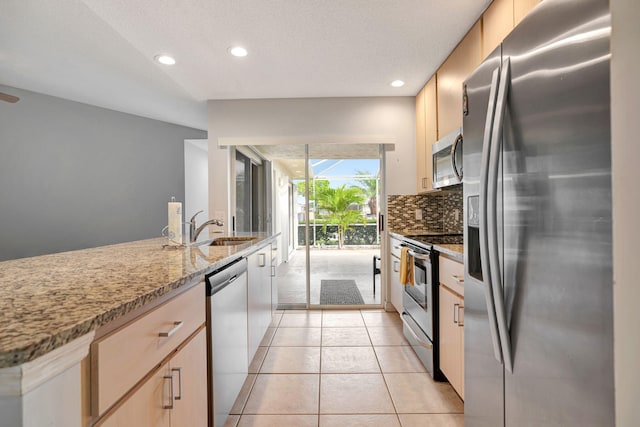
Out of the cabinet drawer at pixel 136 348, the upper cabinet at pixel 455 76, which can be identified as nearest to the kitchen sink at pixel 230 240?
the cabinet drawer at pixel 136 348

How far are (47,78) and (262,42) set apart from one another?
2.61 meters

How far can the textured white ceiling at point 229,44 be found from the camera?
213cm

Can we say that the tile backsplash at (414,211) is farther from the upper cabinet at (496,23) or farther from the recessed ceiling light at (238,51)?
the recessed ceiling light at (238,51)

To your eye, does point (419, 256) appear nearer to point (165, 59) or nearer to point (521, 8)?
point (521, 8)

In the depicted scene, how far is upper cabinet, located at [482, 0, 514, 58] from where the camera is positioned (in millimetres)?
1847

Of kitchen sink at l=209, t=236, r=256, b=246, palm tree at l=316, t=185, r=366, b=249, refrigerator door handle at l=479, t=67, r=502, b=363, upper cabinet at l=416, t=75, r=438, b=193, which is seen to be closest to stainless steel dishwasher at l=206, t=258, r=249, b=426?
kitchen sink at l=209, t=236, r=256, b=246

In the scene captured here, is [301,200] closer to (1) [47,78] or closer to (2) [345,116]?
(2) [345,116]

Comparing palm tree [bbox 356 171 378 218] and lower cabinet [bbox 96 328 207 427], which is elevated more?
palm tree [bbox 356 171 378 218]

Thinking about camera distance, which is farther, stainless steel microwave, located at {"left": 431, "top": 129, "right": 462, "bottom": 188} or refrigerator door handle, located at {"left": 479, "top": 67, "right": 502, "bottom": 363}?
stainless steel microwave, located at {"left": 431, "top": 129, "right": 462, "bottom": 188}

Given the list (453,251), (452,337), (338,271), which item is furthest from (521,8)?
(338,271)

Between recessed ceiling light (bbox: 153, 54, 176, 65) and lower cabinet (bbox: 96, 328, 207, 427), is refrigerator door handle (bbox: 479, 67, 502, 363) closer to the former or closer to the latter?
lower cabinet (bbox: 96, 328, 207, 427)

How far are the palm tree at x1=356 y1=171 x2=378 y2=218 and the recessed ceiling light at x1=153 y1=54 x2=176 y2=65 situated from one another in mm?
2320

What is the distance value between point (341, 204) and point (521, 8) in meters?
2.82

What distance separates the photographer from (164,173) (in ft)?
16.8
